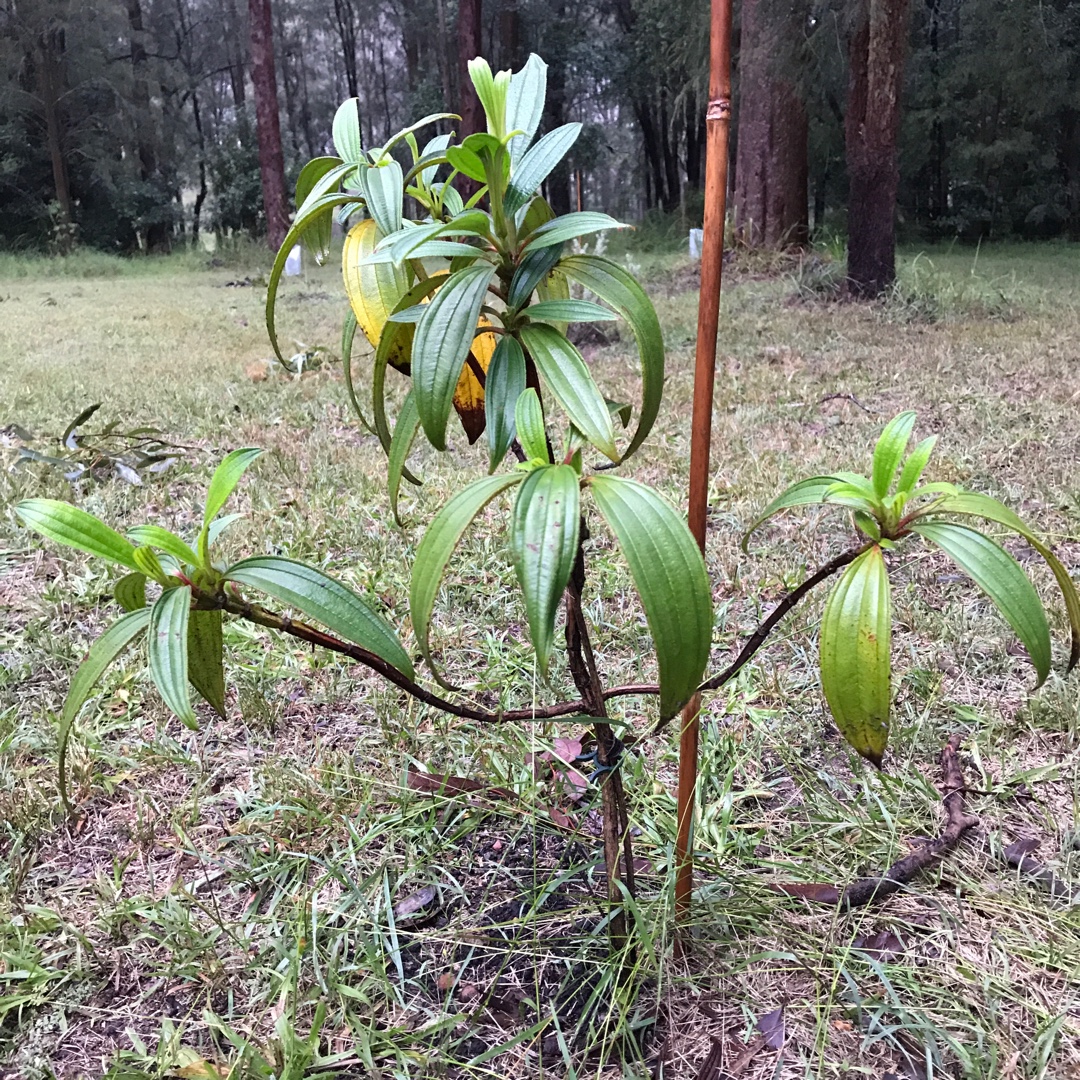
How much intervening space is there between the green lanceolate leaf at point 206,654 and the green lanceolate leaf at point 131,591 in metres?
0.04

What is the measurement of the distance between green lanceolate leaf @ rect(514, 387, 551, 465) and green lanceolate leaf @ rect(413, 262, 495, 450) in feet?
0.16

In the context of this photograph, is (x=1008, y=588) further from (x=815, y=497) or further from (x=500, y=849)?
(x=500, y=849)

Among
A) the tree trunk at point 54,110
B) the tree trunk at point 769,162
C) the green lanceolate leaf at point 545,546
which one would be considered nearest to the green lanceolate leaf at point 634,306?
the green lanceolate leaf at point 545,546

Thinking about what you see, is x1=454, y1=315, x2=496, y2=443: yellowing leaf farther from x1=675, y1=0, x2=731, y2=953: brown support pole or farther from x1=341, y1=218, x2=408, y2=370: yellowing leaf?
x1=675, y1=0, x2=731, y2=953: brown support pole

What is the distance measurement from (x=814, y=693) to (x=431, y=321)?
2.91 feet

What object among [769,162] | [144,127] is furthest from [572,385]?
[144,127]

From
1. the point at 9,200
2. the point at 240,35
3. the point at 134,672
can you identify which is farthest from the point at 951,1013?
the point at 240,35

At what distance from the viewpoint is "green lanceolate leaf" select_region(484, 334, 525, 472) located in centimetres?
57

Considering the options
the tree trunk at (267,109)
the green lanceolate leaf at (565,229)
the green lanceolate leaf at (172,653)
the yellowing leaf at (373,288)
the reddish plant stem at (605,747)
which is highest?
the tree trunk at (267,109)

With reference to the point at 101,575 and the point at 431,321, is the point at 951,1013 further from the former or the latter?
the point at 101,575

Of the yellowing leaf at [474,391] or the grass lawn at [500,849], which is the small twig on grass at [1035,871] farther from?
the yellowing leaf at [474,391]

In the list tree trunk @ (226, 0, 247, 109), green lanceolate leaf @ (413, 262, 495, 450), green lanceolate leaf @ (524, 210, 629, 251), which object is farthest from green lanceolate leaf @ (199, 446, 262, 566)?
tree trunk @ (226, 0, 247, 109)

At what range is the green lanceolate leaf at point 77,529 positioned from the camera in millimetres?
523

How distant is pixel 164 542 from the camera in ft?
1.77
